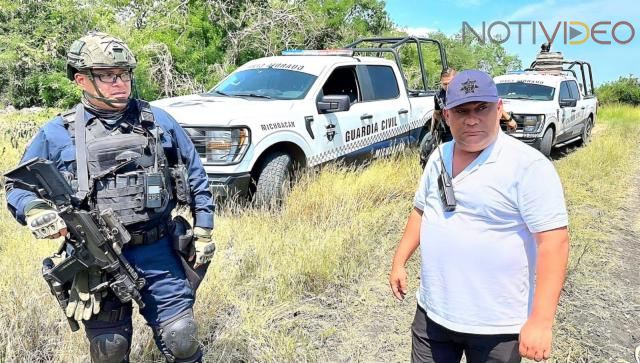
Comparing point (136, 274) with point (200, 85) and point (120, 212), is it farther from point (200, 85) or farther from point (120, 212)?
point (200, 85)

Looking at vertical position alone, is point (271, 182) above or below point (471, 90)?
below

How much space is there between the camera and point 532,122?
8797 mm

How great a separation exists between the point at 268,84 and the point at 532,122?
5.07m

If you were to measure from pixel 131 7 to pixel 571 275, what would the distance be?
40.8 ft

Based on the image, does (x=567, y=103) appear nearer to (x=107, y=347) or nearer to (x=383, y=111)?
(x=383, y=111)

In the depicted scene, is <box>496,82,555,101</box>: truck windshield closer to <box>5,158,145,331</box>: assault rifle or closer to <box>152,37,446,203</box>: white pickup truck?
<box>152,37,446,203</box>: white pickup truck

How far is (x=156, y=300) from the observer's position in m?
2.19

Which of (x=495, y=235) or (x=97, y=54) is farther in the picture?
(x=97, y=54)

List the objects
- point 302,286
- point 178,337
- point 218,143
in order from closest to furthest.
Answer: point 178,337
point 302,286
point 218,143

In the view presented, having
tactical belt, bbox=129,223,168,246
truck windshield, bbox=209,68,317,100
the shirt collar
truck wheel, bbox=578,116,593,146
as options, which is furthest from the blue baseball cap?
truck wheel, bbox=578,116,593,146

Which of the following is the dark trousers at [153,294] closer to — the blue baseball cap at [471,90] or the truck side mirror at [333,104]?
the blue baseball cap at [471,90]

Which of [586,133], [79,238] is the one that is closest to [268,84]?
[79,238]

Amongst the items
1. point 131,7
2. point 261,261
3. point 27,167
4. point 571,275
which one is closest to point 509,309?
point 27,167

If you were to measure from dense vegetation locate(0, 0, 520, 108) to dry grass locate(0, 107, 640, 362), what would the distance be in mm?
7247
